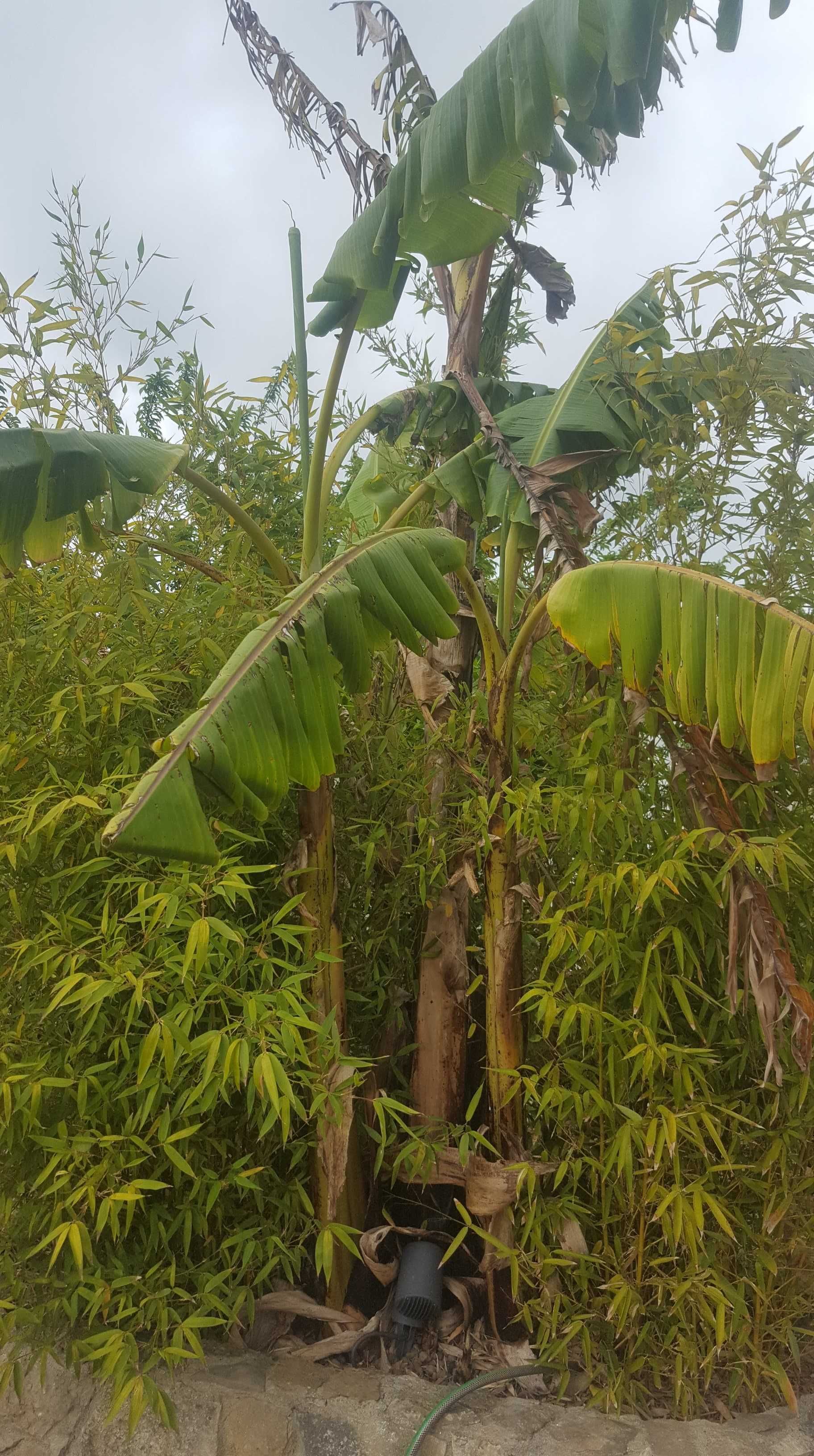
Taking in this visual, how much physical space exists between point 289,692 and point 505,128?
49.2 inches

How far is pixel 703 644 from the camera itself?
176 cm

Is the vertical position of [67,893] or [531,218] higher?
[531,218]

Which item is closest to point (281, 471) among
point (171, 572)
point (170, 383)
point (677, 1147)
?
point (171, 572)

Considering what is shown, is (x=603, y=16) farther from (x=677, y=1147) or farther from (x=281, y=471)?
(x=677, y=1147)

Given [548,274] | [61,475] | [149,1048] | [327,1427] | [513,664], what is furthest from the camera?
[548,274]

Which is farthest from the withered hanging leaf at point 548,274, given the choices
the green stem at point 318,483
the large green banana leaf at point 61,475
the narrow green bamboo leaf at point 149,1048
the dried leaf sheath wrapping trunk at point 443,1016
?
the narrow green bamboo leaf at point 149,1048

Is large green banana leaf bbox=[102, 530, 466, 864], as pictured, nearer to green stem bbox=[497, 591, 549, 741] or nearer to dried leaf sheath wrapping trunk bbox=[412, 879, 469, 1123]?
green stem bbox=[497, 591, 549, 741]

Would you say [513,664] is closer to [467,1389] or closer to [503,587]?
[503,587]

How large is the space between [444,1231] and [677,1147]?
2.60 ft

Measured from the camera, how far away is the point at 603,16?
1747 millimetres

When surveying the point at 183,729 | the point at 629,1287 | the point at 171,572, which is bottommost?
the point at 629,1287

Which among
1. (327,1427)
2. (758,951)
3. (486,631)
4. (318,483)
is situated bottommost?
(327,1427)

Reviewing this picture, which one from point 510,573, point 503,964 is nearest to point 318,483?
point 510,573

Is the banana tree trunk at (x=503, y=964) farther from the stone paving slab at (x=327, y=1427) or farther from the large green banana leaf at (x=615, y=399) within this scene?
the large green banana leaf at (x=615, y=399)
